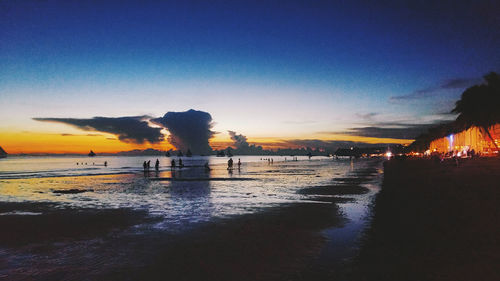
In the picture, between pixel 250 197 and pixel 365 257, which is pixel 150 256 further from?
pixel 250 197

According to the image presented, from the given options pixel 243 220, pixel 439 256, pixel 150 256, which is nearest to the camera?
pixel 439 256

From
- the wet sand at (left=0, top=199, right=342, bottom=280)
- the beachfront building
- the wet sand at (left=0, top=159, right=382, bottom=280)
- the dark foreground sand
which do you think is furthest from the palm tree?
the wet sand at (left=0, top=199, right=342, bottom=280)

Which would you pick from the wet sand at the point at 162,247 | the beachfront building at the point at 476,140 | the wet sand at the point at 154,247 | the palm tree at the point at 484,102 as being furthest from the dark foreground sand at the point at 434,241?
the beachfront building at the point at 476,140

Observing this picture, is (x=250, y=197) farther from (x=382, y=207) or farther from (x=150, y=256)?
(x=150, y=256)

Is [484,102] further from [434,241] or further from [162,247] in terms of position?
[162,247]

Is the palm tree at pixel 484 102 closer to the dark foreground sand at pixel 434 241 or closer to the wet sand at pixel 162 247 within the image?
the dark foreground sand at pixel 434 241

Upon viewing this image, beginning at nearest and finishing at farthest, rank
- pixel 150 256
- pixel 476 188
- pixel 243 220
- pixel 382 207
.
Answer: pixel 150 256 → pixel 243 220 → pixel 382 207 → pixel 476 188

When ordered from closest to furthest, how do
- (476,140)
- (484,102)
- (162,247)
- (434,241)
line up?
Answer: 1. (434,241)
2. (162,247)
3. (484,102)
4. (476,140)

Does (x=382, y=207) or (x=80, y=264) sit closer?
(x=80, y=264)

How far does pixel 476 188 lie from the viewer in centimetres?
1936

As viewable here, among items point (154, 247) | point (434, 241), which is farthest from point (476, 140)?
point (154, 247)

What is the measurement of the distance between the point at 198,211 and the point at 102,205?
6796mm

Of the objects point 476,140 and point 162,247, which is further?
point 476,140

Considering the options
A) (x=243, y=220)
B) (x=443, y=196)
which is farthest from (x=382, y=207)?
(x=243, y=220)
